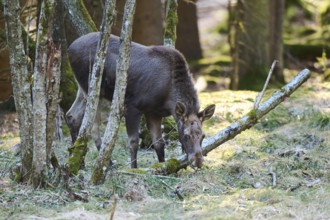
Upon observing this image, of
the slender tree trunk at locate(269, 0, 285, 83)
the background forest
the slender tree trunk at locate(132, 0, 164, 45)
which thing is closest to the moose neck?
the background forest

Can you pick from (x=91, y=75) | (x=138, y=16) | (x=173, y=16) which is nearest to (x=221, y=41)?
(x=138, y=16)

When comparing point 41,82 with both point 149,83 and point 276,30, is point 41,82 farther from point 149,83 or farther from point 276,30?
point 276,30

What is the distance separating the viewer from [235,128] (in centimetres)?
966

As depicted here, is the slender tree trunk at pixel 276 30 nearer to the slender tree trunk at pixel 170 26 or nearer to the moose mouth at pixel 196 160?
the slender tree trunk at pixel 170 26

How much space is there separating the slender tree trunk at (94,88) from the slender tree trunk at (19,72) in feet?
1.79

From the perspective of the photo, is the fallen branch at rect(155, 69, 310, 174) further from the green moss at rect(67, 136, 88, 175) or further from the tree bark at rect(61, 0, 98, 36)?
the tree bark at rect(61, 0, 98, 36)

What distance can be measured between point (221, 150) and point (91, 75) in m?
3.13

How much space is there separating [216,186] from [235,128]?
1.35 meters

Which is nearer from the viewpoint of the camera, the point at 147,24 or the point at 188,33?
the point at 147,24

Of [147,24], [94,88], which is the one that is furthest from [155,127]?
[147,24]

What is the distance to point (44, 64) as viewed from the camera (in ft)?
24.7

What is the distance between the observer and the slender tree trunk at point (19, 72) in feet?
24.7

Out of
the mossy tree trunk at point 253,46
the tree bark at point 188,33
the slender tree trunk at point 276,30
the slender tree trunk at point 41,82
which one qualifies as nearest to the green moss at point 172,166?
the slender tree trunk at point 41,82

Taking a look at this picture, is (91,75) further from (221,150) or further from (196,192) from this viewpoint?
(221,150)
